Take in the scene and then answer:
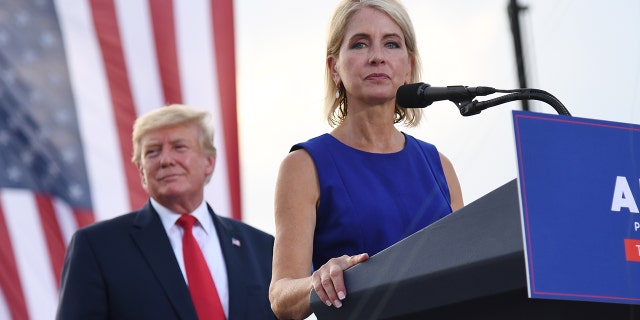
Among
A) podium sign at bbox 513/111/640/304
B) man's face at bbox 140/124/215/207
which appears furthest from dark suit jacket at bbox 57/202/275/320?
podium sign at bbox 513/111/640/304

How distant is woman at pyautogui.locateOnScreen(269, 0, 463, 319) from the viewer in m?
2.62


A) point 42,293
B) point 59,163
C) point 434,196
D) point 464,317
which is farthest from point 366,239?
point 59,163

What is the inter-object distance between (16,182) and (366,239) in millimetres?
4219

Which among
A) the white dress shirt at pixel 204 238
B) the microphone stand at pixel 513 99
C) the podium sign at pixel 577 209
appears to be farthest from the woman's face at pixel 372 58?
the white dress shirt at pixel 204 238

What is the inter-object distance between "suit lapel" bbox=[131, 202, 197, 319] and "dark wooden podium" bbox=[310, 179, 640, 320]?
2.51 m

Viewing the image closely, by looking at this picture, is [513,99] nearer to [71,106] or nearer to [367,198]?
[367,198]

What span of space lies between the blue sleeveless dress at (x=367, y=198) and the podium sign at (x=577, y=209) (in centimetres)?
90

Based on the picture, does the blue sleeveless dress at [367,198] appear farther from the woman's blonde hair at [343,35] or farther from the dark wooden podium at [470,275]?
the dark wooden podium at [470,275]

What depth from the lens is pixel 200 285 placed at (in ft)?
14.4

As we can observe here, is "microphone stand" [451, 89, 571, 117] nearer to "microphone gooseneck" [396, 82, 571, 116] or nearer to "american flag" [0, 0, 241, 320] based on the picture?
"microphone gooseneck" [396, 82, 571, 116]

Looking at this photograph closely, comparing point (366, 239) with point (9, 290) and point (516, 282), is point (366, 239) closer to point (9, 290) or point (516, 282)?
point (516, 282)

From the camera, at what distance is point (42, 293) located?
6207 millimetres

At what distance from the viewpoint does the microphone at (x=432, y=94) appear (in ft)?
7.41

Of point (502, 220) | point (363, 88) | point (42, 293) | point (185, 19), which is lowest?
point (42, 293)
